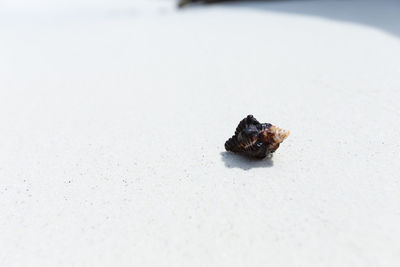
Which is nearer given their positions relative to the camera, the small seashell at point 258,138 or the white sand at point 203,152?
the white sand at point 203,152

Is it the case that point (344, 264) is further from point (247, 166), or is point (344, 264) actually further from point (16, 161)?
point (16, 161)

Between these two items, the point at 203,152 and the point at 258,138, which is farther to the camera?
the point at 203,152

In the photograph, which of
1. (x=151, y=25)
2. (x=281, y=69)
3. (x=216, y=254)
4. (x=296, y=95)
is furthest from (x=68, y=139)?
(x=151, y=25)

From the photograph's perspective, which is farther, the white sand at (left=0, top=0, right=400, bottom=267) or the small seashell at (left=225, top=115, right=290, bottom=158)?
the small seashell at (left=225, top=115, right=290, bottom=158)
